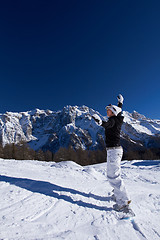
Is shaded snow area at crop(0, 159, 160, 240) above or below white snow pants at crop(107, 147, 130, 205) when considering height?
below

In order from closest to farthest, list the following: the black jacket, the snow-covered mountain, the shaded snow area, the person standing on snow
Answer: the shaded snow area < the person standing on snow < the black jacket < the snow-covered mountain

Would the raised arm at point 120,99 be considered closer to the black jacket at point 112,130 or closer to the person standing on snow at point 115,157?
the person standing on snow at point 115,157

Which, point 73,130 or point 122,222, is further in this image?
point 73,130

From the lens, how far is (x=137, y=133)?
428ft

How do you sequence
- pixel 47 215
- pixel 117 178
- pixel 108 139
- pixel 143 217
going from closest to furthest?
pixel 47 215 → pixel 143 217 → pixel 117 178 → pixel 108 139

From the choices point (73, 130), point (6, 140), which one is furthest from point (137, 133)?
point (6, 140)

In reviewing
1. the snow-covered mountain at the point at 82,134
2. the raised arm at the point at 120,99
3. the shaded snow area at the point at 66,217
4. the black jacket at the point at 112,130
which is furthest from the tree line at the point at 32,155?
the snow-covered mountain at the point at 82,134

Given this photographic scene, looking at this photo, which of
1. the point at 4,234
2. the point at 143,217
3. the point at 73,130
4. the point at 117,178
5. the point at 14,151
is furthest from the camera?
the point at 73,130

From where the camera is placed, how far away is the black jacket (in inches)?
111

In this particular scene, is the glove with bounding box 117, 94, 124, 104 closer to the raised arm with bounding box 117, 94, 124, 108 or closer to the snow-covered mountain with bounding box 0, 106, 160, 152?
the raised arm with bounding box 117, 94, 124, 108

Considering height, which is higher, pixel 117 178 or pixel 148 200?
pixel 117 178

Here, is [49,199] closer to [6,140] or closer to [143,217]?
[143,217]

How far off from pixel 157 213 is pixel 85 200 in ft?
4.40

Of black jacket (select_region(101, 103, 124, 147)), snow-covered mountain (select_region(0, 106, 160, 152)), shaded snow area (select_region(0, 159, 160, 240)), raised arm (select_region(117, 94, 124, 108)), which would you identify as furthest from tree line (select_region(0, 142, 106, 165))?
snow-covered mountain (select_region(0, 106, 160, 152))
